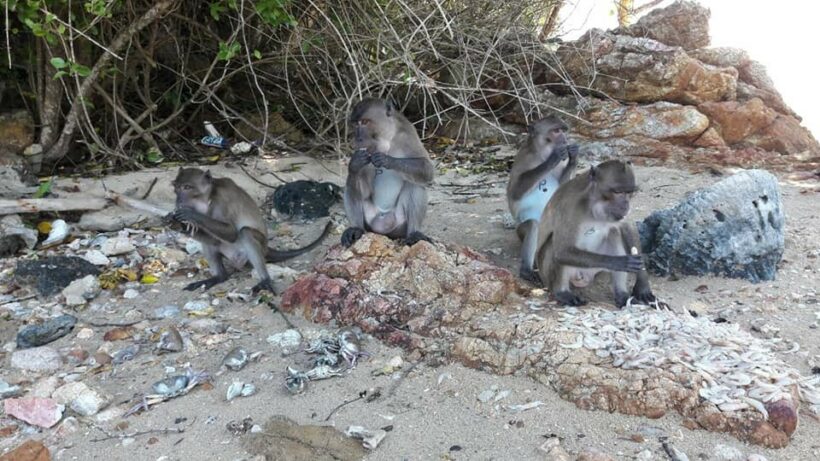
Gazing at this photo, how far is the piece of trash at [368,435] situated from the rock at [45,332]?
2.16 metres

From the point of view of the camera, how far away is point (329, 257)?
4805 millimetres

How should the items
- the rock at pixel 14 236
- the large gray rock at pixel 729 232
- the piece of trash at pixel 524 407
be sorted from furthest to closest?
the rock at pixel 14 236 → the large gray rock at pixel 729 232 → the piece of trash at pixel 524 407

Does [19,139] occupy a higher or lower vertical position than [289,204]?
higher

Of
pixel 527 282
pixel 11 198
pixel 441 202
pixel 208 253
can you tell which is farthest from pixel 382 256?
pixel 11 198

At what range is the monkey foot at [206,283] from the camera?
5.32 m

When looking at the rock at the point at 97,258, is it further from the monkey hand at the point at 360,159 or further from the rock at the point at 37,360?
the monkey hand at the point at 360,159

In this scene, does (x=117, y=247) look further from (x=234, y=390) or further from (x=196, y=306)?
(x=234, y=390)

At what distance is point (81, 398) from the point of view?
372 cm

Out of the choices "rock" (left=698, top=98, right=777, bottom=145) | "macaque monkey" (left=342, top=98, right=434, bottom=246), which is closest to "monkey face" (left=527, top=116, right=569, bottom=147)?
"macaque monkey" (left=342, top=98, right=434, bottom=246)

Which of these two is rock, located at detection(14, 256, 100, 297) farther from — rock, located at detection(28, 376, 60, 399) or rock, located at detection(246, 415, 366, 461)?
rock, located at detection(246, 415, 366, 461)

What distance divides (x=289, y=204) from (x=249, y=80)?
206cm

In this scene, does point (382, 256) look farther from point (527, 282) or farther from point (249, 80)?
point (249, 80)

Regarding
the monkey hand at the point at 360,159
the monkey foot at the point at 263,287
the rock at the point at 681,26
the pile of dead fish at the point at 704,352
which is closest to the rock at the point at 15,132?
the monkey foot at the point at 263,287

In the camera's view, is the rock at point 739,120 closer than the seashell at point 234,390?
No
